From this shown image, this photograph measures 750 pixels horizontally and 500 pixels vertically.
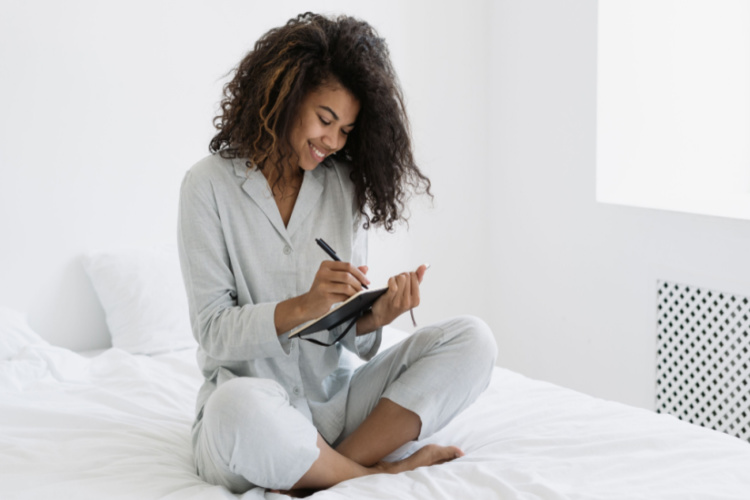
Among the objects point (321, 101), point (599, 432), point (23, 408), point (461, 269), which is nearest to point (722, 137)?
point (461, 269)

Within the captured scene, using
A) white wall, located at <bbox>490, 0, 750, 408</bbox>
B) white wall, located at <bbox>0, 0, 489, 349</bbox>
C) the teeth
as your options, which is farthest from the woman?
white wall, located at <bbox>490, 0, 750, 408</bbox>

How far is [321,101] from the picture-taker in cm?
143

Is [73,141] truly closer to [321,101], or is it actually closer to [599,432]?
[321,101]

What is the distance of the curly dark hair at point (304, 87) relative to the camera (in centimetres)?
141

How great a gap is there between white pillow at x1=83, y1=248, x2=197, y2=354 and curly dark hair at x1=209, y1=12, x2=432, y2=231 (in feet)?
2.71

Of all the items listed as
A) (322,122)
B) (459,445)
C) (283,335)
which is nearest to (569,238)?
(459,445)

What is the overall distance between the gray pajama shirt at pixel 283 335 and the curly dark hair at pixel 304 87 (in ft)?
0.20

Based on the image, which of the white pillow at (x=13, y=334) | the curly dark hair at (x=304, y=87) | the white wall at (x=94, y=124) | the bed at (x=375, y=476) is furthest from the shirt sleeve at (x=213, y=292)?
the white wall at (x=94, y=124)

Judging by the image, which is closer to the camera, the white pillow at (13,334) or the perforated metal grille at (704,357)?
the white pillow at (13,334)

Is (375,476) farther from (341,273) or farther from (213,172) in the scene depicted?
(213,172)

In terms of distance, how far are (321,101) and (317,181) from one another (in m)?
0.17

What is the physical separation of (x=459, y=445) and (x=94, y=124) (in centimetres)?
146

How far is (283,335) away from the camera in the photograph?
1346 mm

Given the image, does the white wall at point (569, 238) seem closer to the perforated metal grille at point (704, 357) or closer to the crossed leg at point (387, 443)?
the perforated metal grille at point (704, 357)
